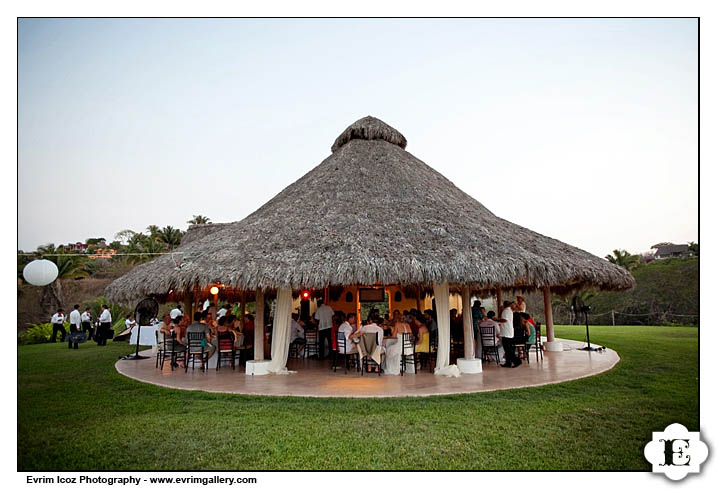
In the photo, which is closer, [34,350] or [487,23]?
[487,23]

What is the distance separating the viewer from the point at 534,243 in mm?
10141

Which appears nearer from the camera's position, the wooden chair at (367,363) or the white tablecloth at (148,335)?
the wooden chair at (367,363)

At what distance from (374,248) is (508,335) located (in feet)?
11.9

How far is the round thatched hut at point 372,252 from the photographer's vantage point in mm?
8367

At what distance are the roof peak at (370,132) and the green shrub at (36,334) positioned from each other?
13701 millimetres

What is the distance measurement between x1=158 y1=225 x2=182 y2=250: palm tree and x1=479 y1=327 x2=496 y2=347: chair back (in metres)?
29.5

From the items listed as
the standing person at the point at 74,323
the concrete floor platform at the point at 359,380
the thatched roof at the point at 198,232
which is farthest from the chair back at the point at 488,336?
the standing person at the point at 74,323

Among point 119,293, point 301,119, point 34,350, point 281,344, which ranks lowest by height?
point 34,350

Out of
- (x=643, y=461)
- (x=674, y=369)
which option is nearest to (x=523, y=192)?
(x=674, y=369)

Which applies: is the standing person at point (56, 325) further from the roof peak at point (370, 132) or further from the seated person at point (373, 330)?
the seated person at point (373, 330)

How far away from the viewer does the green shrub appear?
17000 mm

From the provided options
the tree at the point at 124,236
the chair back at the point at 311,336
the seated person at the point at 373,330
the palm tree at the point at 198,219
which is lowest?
the chair back at the point at 311,336
